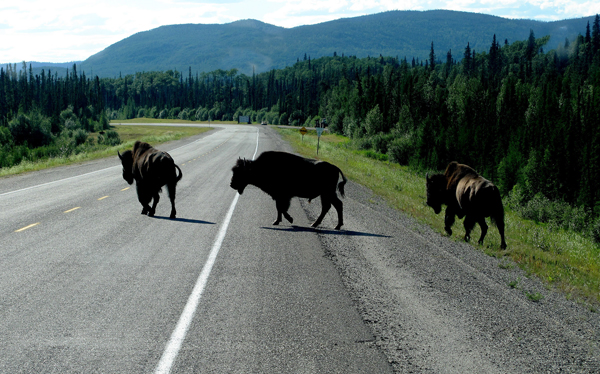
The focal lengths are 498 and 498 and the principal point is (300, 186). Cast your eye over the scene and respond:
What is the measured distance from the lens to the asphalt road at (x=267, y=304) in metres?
4.65

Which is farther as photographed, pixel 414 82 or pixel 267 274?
pixel 414 82

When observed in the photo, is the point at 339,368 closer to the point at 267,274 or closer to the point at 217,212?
the point at 267,274

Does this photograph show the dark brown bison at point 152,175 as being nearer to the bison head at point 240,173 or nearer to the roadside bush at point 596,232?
the bison head at point 240,173

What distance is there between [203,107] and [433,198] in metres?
193

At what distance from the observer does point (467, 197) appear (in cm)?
1105

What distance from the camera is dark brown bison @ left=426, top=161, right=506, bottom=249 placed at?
10.6 meters

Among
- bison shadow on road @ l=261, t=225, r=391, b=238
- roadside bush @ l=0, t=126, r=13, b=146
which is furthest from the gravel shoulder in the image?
roadside bush @ l=0, t=126, r=13, b=146

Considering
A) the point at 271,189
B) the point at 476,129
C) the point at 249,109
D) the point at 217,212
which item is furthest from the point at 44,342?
the point at 249,109

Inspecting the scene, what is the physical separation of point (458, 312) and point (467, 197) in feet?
17.5

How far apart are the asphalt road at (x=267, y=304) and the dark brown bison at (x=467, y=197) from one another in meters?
0.75

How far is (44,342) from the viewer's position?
478 cm

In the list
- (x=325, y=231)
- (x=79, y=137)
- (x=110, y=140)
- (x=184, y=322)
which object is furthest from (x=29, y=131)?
(x=184, y=322)

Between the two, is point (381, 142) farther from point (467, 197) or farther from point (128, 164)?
point (467, 197)

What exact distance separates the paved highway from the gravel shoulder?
339 millimetres
